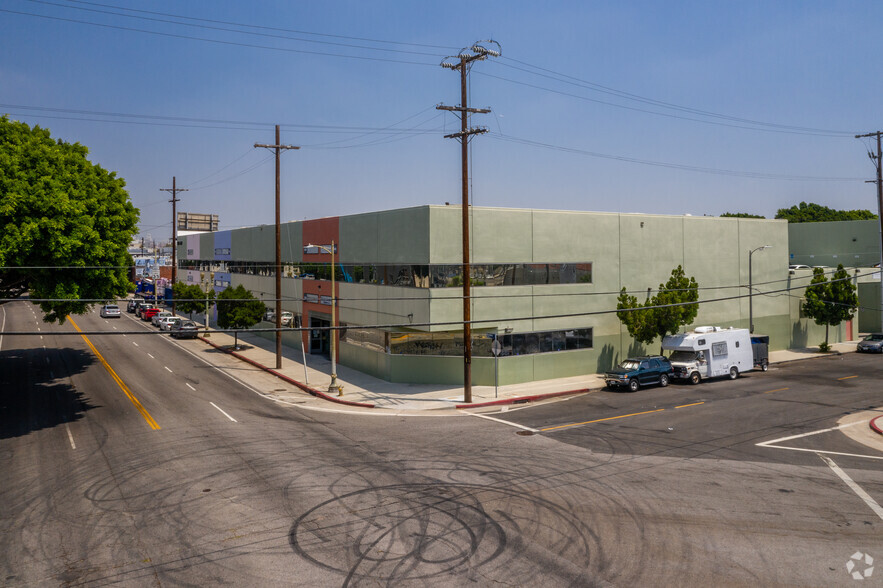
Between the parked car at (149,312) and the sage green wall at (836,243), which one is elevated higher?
the sage green wall at (836,243)

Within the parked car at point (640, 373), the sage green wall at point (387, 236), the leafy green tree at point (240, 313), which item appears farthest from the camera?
the leafy green tree at point (240, 313)

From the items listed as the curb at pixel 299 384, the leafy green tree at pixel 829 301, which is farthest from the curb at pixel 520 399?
the leafy green tree at pixel 829 301

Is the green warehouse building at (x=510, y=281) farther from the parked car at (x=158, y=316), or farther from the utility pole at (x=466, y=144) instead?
the parked car at (x=158, y=316)

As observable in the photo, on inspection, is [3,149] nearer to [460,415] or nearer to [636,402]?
[460,415]

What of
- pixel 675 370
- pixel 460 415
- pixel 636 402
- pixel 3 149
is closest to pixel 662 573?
pixel 460 415

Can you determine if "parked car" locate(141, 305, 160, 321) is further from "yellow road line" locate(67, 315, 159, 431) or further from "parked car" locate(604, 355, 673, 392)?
"parked car" locate(604, 355, 673, 392)

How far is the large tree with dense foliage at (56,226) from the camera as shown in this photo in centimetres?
2317

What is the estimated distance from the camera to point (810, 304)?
4447 cm

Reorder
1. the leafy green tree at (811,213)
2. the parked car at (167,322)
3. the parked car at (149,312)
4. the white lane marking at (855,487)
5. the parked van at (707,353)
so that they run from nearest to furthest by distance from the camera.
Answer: the white lane marking at (855,487) → the parked van at (707,353) → the parked car at (167,322) → the parked car at (149,312) → the leafy green tree at (811,213)

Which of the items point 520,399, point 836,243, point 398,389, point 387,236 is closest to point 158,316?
point 387,236

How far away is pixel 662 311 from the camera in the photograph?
34.1 meters

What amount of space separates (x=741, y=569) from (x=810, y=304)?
39.9m

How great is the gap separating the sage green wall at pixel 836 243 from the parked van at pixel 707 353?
1413 inches

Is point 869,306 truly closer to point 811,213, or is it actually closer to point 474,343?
point 474,343
